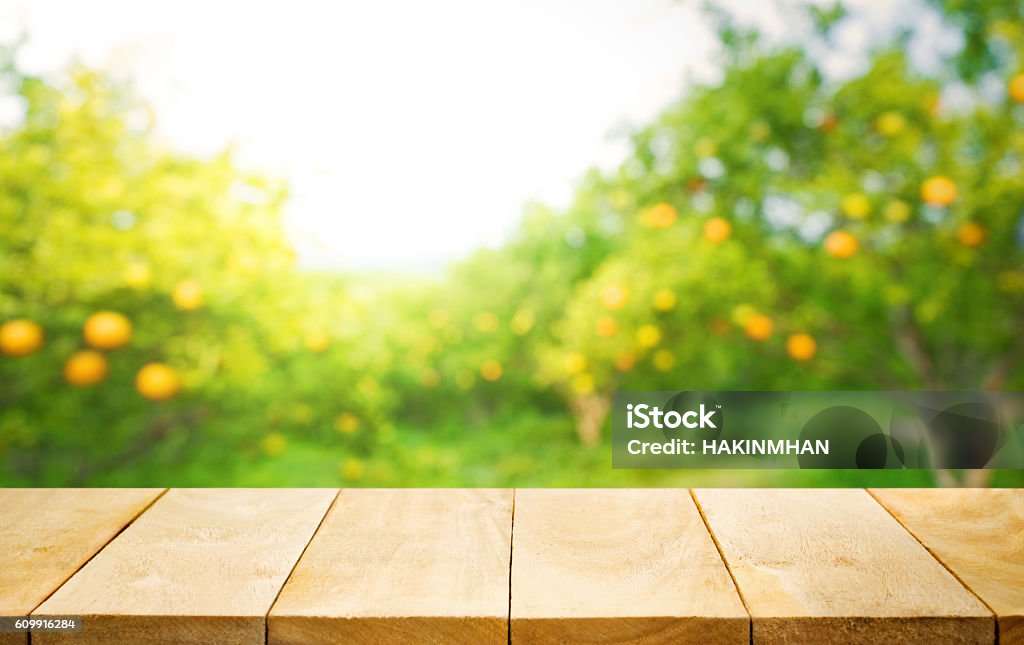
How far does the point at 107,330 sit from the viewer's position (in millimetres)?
2447

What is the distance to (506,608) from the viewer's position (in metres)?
0.93

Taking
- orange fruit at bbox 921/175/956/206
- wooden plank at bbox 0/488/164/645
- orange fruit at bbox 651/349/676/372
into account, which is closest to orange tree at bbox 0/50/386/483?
orange fruit at bbox 651/349/676/372

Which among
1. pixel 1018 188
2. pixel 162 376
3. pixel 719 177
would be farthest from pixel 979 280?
pixel 162 376

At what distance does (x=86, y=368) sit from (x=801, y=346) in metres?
2.02

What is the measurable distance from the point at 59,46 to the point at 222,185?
1.87 ft

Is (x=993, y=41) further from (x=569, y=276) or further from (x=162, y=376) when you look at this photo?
(x=162, y=376)

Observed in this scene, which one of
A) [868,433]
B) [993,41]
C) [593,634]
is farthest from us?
[868,433]

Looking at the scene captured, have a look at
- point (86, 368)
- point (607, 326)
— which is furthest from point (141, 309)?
point (607, 326)

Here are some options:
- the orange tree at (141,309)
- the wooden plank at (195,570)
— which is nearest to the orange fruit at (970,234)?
the orange tree at (141,309)

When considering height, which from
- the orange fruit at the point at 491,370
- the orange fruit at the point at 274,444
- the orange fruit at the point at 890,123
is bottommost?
the orange fruit at the point at 274,444

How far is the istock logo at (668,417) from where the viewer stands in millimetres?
2527

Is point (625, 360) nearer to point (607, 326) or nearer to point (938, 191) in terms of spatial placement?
point (607, 326)
